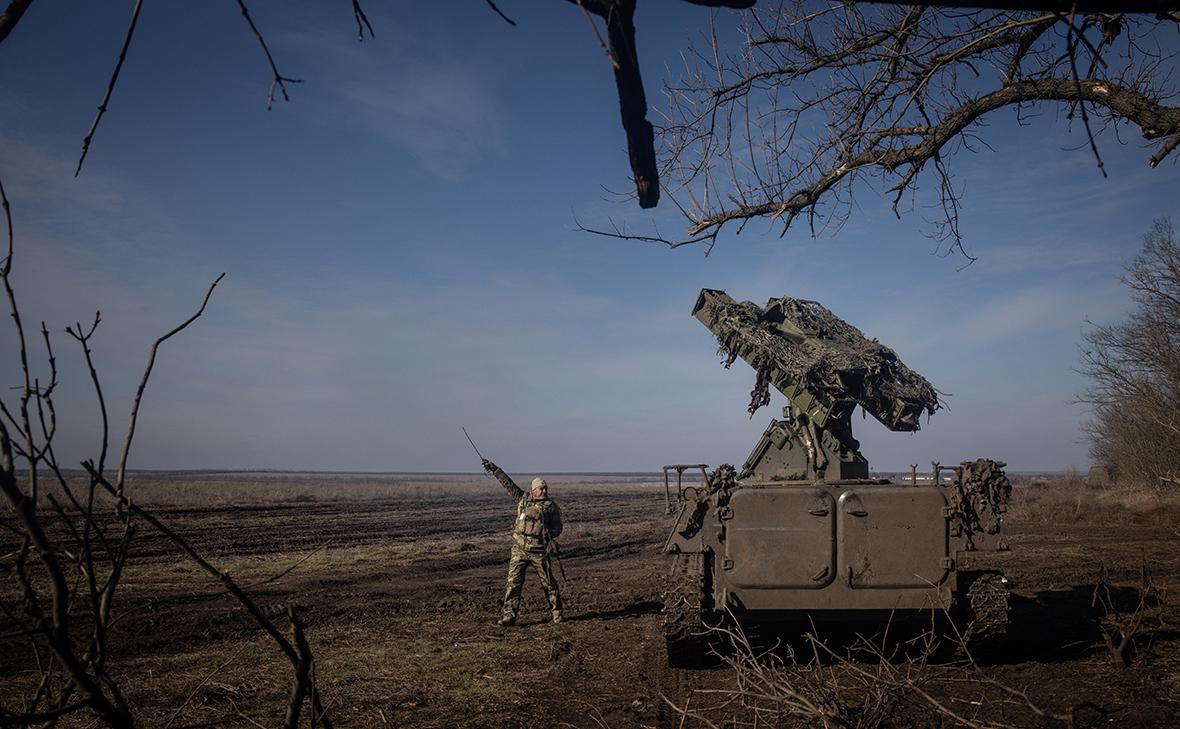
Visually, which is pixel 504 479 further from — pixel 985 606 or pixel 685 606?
pixel 985 606

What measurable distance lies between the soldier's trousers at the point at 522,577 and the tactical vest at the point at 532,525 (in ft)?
0.28

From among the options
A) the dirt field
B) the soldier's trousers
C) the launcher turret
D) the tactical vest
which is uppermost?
the launcher turret

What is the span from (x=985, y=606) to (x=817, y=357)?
9.46ft

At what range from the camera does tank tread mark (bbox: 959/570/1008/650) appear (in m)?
7.42

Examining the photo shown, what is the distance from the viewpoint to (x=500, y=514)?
119 ft

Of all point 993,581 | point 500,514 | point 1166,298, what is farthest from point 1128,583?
point 500,514

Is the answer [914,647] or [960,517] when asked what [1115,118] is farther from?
[914,647]

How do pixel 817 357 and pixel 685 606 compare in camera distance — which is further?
pixel 817 357

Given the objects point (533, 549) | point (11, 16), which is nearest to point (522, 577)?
point (533, 549)

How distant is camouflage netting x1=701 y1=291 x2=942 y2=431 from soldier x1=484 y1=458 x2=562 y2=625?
A: 309cm

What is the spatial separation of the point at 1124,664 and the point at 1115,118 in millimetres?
5364

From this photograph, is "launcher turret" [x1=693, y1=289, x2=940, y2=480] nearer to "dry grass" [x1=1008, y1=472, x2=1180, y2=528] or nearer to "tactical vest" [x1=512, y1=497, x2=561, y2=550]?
"tactical vest" [x1=512, y1=497, x2=561, y2=550]

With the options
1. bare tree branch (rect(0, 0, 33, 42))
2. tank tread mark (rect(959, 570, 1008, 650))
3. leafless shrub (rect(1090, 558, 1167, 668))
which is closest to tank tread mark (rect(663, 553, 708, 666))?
tank tread mark (rect(959, 570, 1008, 650))

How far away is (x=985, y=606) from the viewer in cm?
750
